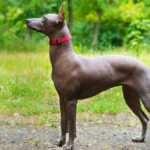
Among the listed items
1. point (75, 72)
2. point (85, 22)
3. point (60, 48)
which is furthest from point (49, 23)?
point (85, 22)

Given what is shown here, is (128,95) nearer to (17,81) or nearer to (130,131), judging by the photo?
(130,131)

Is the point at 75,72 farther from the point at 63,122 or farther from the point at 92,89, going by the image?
the point at 63,122

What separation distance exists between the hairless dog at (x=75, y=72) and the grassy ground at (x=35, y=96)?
2.95 metres

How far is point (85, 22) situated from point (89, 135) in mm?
24086

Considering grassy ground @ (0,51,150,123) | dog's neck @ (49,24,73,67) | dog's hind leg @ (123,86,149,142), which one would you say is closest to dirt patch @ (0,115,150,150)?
dog's hind leg @ (123,86,149,142)

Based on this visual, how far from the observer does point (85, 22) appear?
31.8 metres

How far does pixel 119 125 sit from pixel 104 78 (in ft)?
7.34

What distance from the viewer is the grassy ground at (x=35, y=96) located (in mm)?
10062

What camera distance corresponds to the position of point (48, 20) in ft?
22.3

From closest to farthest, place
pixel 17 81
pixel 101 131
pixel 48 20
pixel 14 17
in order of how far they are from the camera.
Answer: pixel 48 20
pixel 101 131
pixel 17 81
pixel 14 17

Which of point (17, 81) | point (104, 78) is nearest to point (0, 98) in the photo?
point (17, 81)

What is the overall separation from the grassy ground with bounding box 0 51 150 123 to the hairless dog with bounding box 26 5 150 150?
2951 mm

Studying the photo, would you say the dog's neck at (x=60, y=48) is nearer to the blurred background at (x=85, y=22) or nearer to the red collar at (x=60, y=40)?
the red collar at (x=60, y=40)

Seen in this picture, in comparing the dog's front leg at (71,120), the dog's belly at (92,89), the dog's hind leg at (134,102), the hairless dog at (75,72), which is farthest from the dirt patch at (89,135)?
the dog's belly at (92,89)
